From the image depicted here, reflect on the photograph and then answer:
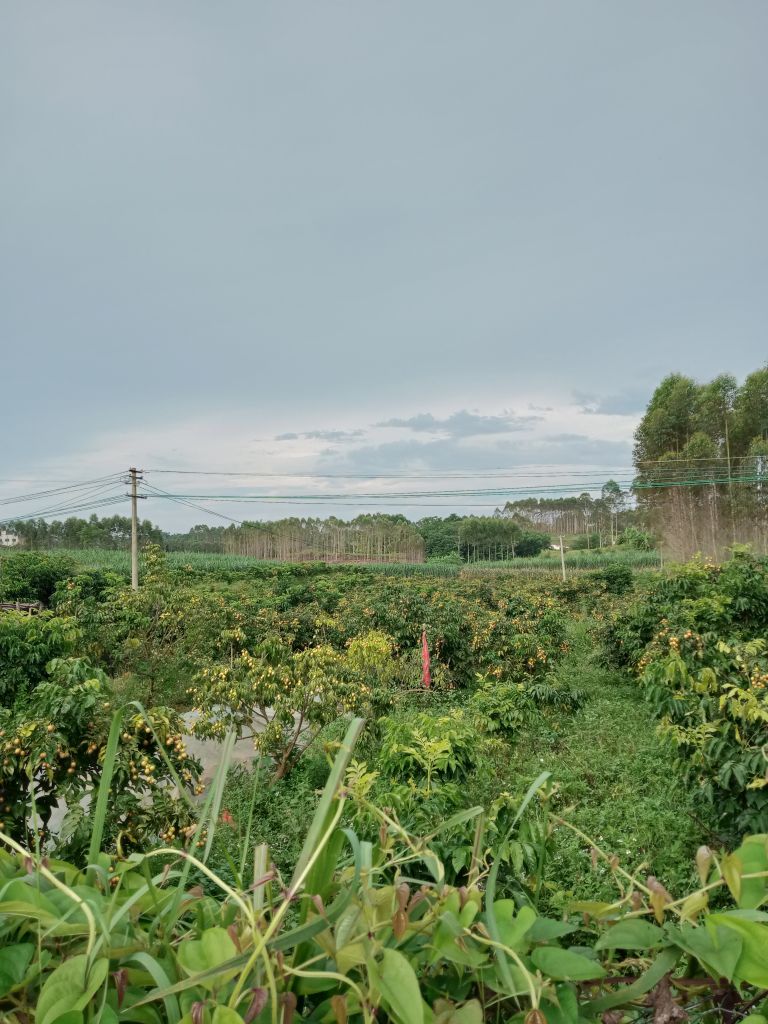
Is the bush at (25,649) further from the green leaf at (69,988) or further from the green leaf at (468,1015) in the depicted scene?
the green leaf at (468,1015)

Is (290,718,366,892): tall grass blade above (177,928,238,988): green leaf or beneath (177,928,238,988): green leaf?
above

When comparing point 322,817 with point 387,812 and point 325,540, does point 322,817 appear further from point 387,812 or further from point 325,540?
point 325,540

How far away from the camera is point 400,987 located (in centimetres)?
36

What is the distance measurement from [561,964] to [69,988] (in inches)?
11.4

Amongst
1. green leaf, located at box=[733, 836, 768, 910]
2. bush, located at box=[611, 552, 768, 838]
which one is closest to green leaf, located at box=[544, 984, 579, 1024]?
green leaf, located at box=[733, 836, 768, 910]

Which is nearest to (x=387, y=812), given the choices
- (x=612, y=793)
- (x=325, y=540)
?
(x=612, y=793)

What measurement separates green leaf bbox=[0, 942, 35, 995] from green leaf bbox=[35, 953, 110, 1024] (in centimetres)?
4

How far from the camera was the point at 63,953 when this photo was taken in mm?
434

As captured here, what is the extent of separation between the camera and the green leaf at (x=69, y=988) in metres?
0.37

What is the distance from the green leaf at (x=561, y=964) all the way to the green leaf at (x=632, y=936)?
0.06ft

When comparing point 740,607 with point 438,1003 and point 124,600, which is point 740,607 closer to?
point 124,600

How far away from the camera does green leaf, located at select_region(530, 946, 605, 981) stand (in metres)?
0.39

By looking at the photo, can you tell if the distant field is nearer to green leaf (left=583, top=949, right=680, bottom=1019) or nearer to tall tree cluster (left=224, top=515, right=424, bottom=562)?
tall tree cluster (left=224, top=515, right=424, bottom=562)

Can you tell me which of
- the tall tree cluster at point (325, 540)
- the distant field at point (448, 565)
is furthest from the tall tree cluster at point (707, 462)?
the tall tree cluster at point (325, 540)
